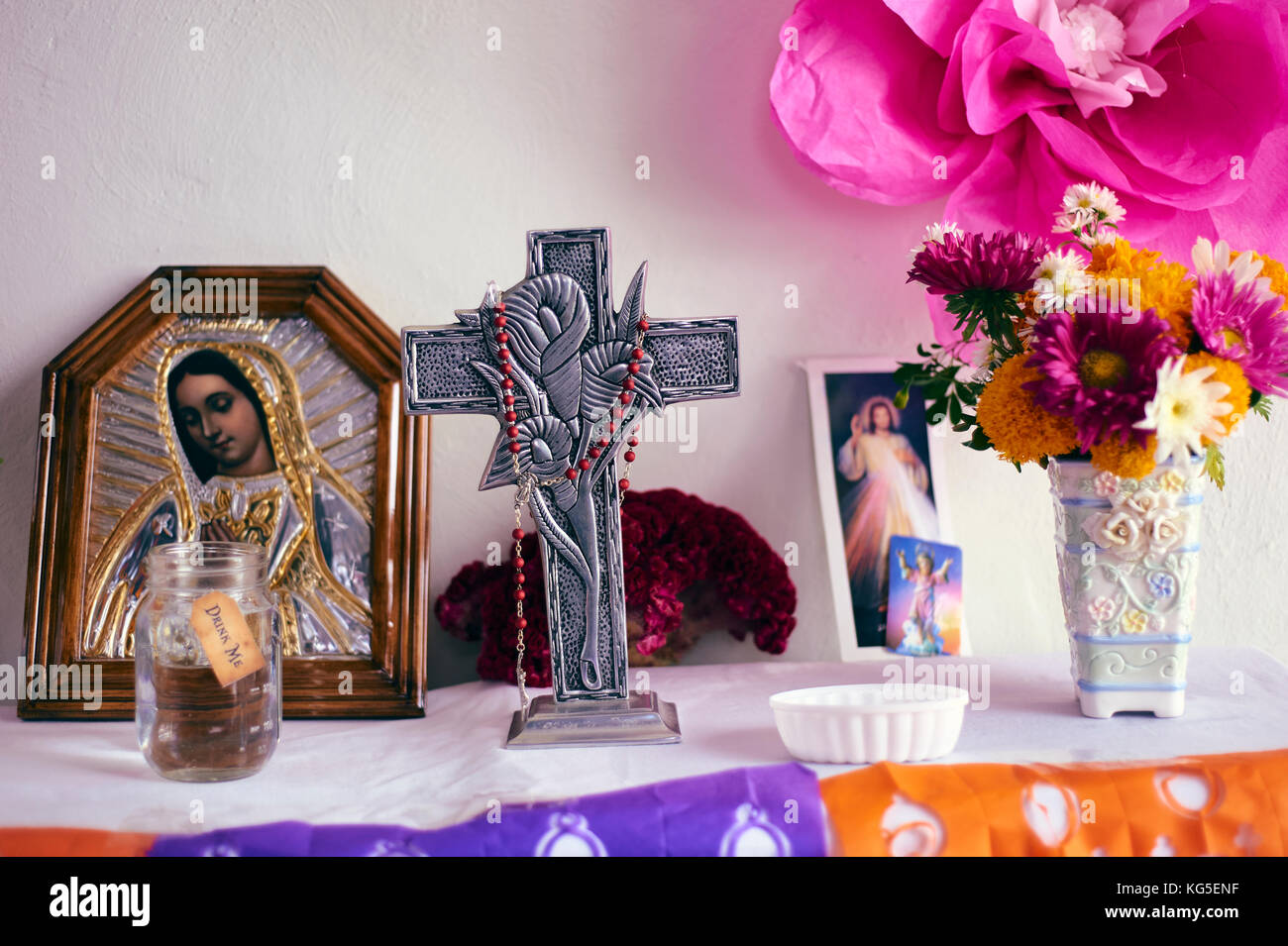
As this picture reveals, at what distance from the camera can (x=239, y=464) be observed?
1.02 meters

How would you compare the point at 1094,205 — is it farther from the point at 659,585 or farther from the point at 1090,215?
the point at 659,585

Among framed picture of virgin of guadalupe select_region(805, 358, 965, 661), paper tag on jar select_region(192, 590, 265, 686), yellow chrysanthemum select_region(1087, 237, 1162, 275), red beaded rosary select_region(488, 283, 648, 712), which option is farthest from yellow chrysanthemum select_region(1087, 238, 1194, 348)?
paper tag on jar select_region(192, 590, 265, 686)

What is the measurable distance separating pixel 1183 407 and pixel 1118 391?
1.8 inches

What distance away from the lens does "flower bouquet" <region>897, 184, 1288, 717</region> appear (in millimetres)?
761

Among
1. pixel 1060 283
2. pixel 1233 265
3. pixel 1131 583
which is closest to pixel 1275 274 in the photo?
pixel 1233 265

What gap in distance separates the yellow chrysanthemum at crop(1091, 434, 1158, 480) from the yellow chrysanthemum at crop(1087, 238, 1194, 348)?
0.27 feet

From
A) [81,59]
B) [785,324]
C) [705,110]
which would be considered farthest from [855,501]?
[81,59]

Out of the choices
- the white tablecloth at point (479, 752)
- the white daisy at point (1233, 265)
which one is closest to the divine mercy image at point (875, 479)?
the white tablecloth at point (479, 752)

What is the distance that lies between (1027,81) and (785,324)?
0.34 m

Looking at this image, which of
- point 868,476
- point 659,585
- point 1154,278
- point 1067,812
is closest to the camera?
point 1067,812

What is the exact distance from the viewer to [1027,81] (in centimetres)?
103

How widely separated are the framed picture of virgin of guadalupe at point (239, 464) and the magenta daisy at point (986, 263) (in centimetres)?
52

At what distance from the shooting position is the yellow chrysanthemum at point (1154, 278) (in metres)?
0.78
